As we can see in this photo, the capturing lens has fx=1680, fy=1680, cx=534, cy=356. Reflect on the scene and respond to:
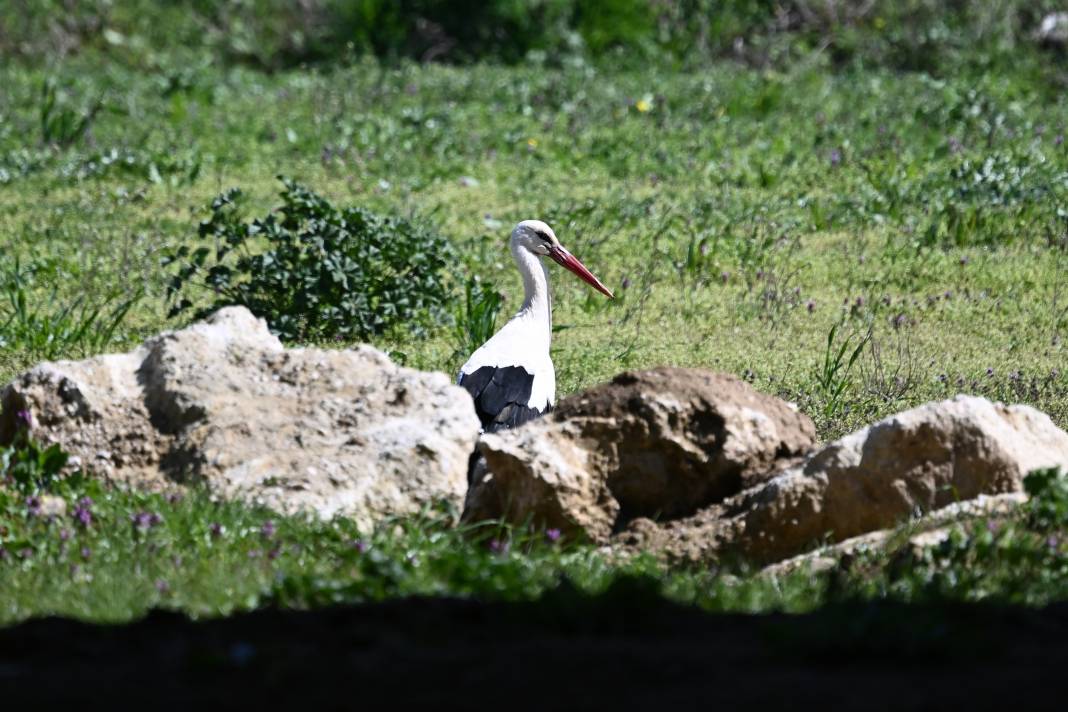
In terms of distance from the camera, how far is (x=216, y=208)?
822 cm

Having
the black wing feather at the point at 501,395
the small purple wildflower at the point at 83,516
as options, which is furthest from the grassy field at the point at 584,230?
the black wing feather at the point at 501,395

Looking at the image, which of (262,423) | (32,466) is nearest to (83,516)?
(32,466)

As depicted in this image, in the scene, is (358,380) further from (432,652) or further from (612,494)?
(432,652)

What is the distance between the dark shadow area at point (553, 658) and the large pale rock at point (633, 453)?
135 centimetres

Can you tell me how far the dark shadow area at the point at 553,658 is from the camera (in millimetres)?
3232

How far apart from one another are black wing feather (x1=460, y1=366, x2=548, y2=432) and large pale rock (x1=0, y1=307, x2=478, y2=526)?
849 millimetres

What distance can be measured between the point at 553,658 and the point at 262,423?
A: 7.75 feet

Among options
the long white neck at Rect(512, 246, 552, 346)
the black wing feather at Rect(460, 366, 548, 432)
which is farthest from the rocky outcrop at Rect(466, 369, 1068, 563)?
the long white neck at Rect(512, 246, 552, 346)

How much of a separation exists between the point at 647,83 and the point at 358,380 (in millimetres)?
8832

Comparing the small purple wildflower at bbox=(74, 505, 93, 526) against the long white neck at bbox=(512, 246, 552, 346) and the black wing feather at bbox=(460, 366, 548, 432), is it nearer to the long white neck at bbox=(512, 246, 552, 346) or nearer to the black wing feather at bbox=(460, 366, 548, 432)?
the black wing feather at bbox=(460, 366, 548, 432)

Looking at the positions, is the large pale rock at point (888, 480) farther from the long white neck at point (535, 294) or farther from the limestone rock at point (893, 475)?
the long white neck at point (535, 294)

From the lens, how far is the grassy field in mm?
4887

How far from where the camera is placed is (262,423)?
561cm

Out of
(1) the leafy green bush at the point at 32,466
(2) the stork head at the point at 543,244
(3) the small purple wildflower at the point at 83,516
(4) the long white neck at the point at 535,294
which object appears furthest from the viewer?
(2) the stork head at the point at 543,244
